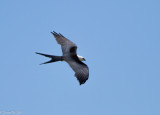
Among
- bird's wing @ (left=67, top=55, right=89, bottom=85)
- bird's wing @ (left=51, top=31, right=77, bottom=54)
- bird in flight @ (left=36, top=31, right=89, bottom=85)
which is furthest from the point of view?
bird's wing @ (left=51, top=31, right=77, bottom=54)

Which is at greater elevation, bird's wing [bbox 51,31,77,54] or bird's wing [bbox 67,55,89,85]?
bird's wing [bbox 51,31,77,54]

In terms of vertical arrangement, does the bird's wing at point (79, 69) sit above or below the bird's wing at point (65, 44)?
below

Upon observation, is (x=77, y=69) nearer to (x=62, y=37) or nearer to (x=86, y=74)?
(x=86, y=74)

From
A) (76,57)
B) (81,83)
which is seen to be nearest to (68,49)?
(76,57)

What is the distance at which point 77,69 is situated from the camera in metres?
18.6

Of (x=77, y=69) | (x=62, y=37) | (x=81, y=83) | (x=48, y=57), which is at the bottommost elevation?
(x=81, y=83)

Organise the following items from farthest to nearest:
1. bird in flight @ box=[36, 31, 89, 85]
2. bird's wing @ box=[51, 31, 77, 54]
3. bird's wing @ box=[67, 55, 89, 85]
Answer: bird's wing @ box=[51, 31, 77, 54]
bird in flight @ box=[36, 31, 89, 85]
bird's wing @ box=[67, 55, 89, 85]

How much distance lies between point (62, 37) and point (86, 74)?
3626mm

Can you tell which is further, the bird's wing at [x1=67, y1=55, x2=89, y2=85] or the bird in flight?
the bird in flight

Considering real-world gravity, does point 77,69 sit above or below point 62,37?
below

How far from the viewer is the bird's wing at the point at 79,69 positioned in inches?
695

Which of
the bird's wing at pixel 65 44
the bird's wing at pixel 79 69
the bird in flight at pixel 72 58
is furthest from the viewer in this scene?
the bird's wing at pixel 65 44

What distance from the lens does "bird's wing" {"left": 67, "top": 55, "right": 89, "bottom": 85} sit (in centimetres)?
1765

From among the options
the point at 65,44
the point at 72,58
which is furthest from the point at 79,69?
the point at 65,44
